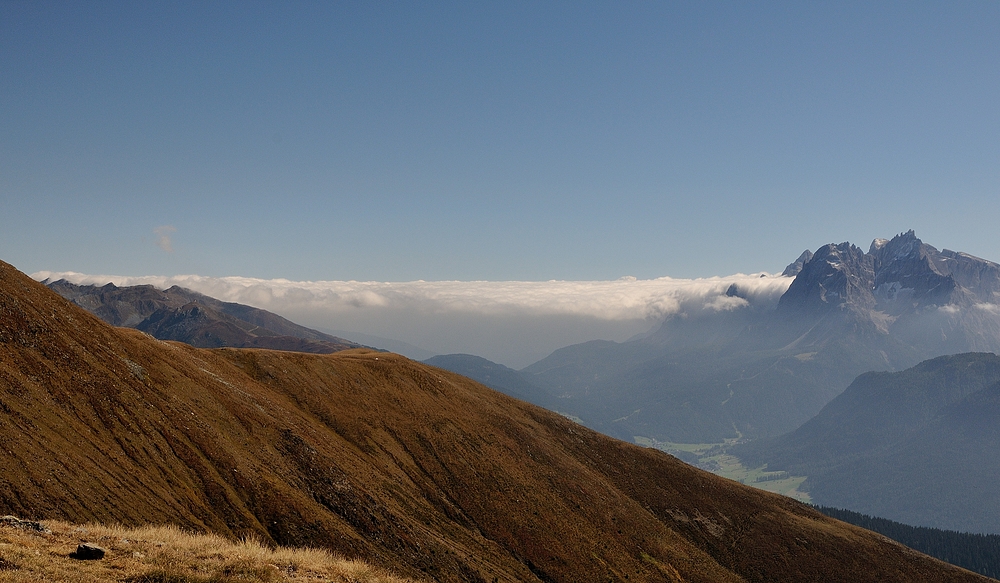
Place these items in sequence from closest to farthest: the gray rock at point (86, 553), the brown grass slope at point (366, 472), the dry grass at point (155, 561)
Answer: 1. the dry grass at point (155, 561)
2. the gray rock at point (86, 553)
3. the brown grass slope at point (366, 472)

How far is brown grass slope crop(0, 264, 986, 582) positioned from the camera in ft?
166

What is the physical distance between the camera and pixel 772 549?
114812 mm

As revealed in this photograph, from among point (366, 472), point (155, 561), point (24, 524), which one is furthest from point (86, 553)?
point (366, 472)

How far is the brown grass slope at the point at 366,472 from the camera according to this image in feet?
166

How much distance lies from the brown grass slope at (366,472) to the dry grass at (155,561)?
16176 millimetres

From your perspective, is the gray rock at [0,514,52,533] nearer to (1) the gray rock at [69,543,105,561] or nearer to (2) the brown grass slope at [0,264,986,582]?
(1) the gray rock at [69,543,105,561]

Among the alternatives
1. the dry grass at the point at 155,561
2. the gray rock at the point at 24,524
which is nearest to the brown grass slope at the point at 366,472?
the gray rock at the point at 24,524

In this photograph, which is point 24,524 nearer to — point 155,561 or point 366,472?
point 155,561

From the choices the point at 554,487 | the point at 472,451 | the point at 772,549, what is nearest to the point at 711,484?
the point at 772,549

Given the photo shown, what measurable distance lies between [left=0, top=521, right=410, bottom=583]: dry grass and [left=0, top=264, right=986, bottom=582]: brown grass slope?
1618 cm

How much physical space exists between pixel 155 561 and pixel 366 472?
56.3 meters

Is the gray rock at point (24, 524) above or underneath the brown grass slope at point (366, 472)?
above

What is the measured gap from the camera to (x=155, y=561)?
83.0 feet

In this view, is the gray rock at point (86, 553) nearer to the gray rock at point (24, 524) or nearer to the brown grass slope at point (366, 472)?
the gray rock at point (24, 524)
